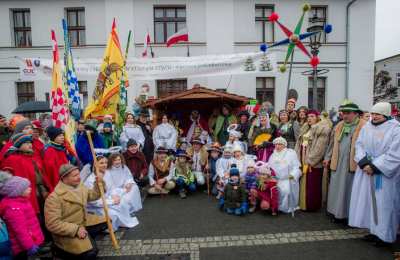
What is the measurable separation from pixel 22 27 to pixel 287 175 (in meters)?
13.6

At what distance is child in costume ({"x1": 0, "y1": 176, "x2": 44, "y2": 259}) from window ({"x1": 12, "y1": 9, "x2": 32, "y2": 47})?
12.1 metres

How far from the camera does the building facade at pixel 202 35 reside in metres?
11.9

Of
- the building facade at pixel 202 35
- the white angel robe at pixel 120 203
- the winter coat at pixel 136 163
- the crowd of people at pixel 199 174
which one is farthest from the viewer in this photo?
the building facade at pixel 202 35

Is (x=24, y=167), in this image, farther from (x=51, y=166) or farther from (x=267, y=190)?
(x=267, y=190)

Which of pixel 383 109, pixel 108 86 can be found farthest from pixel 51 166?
pixel 383 109

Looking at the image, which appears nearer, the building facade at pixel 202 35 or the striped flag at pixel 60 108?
the striped flag at pixel 60 108

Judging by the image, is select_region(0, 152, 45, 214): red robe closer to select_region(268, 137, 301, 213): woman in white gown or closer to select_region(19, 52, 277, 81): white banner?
select_region(268, 137, 301, 213): woman in white gown

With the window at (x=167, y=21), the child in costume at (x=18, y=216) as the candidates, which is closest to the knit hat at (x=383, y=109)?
the child in costume at (x=18, y=216)

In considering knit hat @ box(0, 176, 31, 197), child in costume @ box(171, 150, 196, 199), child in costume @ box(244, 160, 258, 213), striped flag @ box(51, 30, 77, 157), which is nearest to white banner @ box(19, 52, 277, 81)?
child in costume @ box(171, 150, 196, 199)

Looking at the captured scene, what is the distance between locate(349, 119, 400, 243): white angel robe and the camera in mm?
3477

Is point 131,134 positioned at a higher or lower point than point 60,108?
lower

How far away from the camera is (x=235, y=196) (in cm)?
486

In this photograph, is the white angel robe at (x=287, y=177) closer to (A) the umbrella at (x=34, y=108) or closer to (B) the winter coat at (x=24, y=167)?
(B) the winter coat at (x=24, y=167)

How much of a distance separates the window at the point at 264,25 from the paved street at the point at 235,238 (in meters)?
9.86
